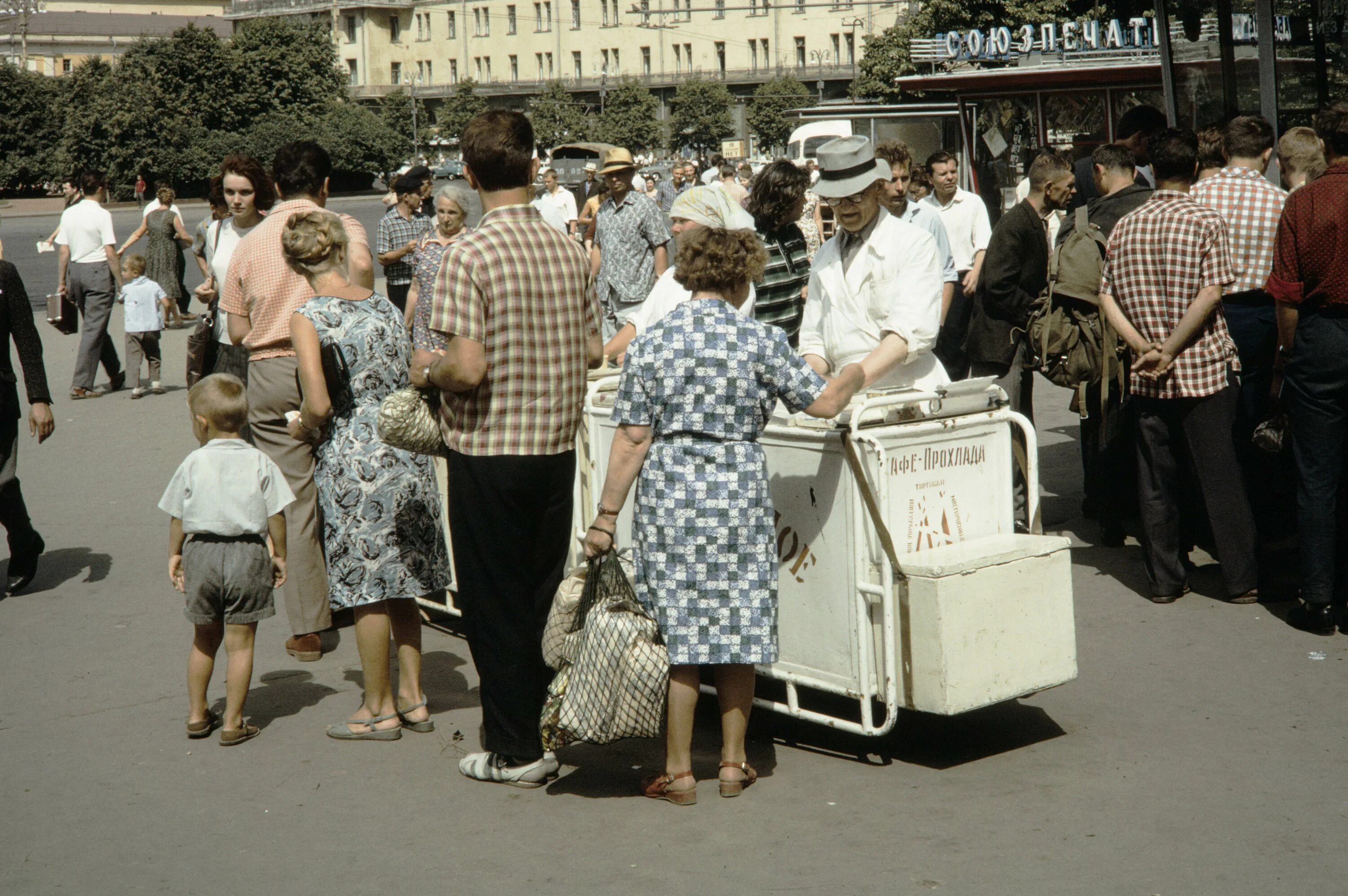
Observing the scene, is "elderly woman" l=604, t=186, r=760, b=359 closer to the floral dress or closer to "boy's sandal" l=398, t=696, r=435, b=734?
the floral dress

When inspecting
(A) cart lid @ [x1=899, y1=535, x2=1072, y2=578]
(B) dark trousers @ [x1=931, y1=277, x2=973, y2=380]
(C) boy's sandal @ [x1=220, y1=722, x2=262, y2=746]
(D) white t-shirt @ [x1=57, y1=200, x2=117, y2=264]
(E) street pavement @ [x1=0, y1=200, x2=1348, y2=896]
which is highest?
(D) white t-shirt @ [x1=57, y1=200, x2=117, y2=264]

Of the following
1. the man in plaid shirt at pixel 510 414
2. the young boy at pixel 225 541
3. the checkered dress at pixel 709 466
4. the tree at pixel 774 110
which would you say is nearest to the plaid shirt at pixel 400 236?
the young boy at pixel 225 541

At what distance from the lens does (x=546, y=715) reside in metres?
4.50

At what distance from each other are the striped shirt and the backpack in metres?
1.55

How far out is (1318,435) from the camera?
5.85 metres

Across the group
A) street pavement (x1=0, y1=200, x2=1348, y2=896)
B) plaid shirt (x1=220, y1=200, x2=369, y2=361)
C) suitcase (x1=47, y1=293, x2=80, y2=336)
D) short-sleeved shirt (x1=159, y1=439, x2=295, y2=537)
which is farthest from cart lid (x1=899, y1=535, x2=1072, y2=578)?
suitcase (x1=47, y1=293, x2=80, y2=336)

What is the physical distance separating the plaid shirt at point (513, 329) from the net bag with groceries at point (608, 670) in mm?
487

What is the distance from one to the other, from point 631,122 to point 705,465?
3553 inches

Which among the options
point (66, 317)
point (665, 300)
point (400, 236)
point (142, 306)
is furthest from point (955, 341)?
point (142, 306)

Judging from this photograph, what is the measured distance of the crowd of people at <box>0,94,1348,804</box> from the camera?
169 inches

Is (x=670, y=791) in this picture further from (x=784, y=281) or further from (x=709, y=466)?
(x=784, y=281)

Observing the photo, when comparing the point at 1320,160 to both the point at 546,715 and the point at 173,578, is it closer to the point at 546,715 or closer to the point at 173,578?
the point at 546,715

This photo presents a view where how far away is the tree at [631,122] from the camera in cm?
9181

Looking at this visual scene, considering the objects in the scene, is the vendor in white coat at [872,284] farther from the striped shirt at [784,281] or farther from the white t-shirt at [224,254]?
Result: the white t-shirt at [224,254]
